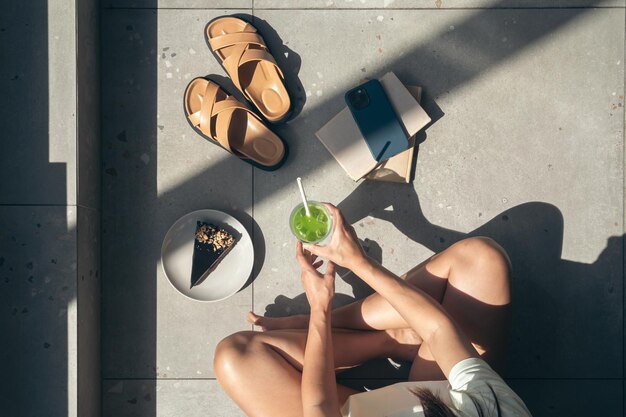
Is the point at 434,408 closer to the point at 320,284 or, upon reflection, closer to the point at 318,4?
the point at 320,284

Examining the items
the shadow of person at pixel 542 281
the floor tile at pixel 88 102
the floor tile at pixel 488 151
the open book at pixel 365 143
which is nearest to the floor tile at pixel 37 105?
the floor tile at pixel 88 102

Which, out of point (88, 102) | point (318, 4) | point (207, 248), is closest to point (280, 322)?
point (207, 248)

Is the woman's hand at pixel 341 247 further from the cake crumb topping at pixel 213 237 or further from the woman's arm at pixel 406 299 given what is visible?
the cake crumb topping at pixel 213 237

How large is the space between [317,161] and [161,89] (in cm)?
68

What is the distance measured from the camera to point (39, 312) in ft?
5.93

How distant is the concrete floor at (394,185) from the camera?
2.04 m

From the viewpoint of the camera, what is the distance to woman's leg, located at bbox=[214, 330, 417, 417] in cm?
162

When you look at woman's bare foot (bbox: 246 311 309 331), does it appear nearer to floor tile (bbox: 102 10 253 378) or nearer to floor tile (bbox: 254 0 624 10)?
Result: floor tile (bbox: 102 10 253 378)

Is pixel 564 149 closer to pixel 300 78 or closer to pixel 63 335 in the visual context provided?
pixel 300 78

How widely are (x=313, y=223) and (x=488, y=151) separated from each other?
0.89 m

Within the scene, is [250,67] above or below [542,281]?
above

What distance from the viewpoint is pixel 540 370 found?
2059 mm

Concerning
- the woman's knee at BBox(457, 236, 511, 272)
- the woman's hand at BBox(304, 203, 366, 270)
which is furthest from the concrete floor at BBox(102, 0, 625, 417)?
the woman's hand at BBox(304, 203, 366, 270)

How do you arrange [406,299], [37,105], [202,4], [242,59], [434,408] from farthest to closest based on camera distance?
[202,4] < [242,59] < [37,105] < [406,299] < [434,408]
